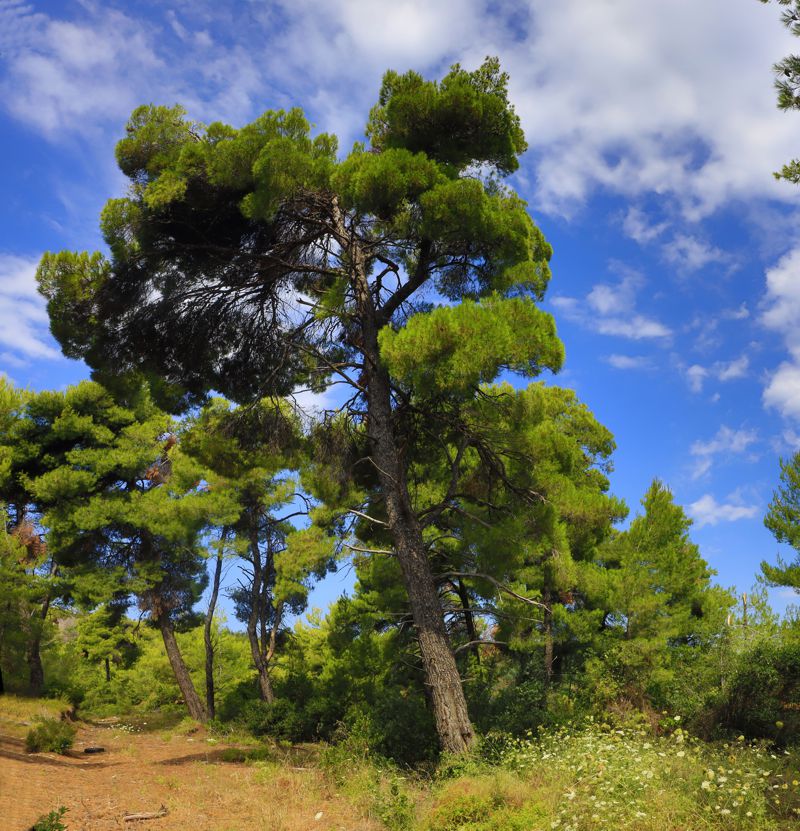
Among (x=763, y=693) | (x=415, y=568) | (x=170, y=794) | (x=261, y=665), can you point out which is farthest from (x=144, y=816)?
(x=261, y=665)

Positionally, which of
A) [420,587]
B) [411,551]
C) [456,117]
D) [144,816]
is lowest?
[144,816]

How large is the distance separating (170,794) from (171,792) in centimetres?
17

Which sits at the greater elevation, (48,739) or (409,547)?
(409,547)

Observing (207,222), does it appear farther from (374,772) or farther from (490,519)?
(374,772)

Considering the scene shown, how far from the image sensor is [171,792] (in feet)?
29.9

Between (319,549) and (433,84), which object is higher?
(433,84)

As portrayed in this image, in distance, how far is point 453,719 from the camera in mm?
8438

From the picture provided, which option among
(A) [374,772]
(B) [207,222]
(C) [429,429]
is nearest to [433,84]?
(B) [207,222]

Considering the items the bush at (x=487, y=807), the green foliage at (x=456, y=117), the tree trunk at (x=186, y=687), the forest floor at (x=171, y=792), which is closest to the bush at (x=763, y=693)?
the bush at (x=487, y=807)

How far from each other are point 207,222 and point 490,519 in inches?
290

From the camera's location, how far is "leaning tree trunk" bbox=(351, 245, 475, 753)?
8.53 m

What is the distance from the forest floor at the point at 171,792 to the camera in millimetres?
7133

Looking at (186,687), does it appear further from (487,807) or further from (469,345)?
(469,345)

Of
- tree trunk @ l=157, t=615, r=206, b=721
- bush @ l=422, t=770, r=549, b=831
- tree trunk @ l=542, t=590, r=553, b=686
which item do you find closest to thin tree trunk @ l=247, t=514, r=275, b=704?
tree trunk @ l=157, t=615, r=206, b=721
